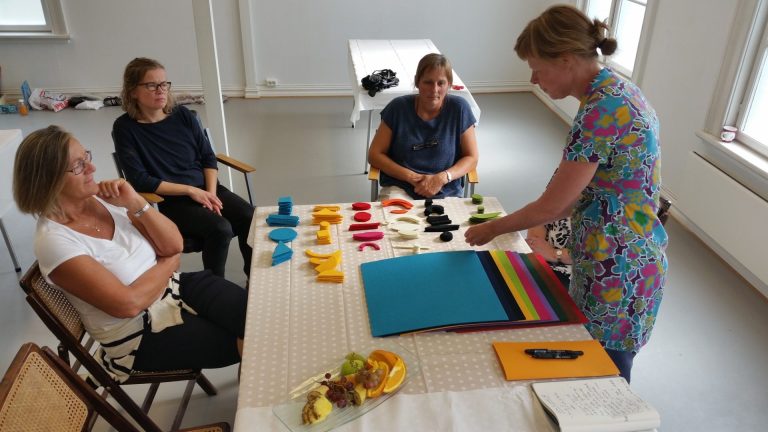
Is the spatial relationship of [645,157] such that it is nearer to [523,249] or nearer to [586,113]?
[586,113]

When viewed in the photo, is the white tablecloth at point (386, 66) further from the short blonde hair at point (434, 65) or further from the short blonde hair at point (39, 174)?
the short blonde hair at point (39, 174)

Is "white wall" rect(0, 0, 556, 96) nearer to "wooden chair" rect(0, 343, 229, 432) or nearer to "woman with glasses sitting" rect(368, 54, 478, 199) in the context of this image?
"woman with glasses sitting" rect(368, 54, 478, 199)

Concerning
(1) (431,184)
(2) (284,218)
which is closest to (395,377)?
(2) (284,218)

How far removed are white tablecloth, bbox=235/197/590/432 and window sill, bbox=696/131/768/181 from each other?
67.0 inches

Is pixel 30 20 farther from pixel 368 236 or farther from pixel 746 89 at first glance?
pixel 746 89

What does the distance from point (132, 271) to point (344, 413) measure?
894mm

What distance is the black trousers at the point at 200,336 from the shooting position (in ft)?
5.61

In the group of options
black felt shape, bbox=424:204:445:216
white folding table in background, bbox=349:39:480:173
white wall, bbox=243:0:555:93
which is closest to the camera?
black felt shape, bbox=424:204:445:216

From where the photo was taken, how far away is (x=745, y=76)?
297cm

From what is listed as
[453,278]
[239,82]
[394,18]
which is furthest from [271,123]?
[453,278]

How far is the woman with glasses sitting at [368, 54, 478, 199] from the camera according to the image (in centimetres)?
261

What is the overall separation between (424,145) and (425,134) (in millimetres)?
51

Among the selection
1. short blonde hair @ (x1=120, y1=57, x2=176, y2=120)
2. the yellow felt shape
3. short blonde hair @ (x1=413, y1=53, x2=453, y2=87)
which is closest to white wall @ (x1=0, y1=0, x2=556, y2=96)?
short blonde hair @ (x1=120, y1=57, x2=176, y2=120)

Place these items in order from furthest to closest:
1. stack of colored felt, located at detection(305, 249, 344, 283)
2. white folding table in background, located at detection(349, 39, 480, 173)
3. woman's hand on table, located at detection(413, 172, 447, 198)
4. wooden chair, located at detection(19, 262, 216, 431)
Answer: white folding table in background, located at detection(349, 39, 480, 173) < woman's hand on table, located at detection(413, 172, 447, 198) < stack of colored felt, located at detection(305, 249, 344, 283) < wooden chair, located at detection(19, 262, 216, 431)
